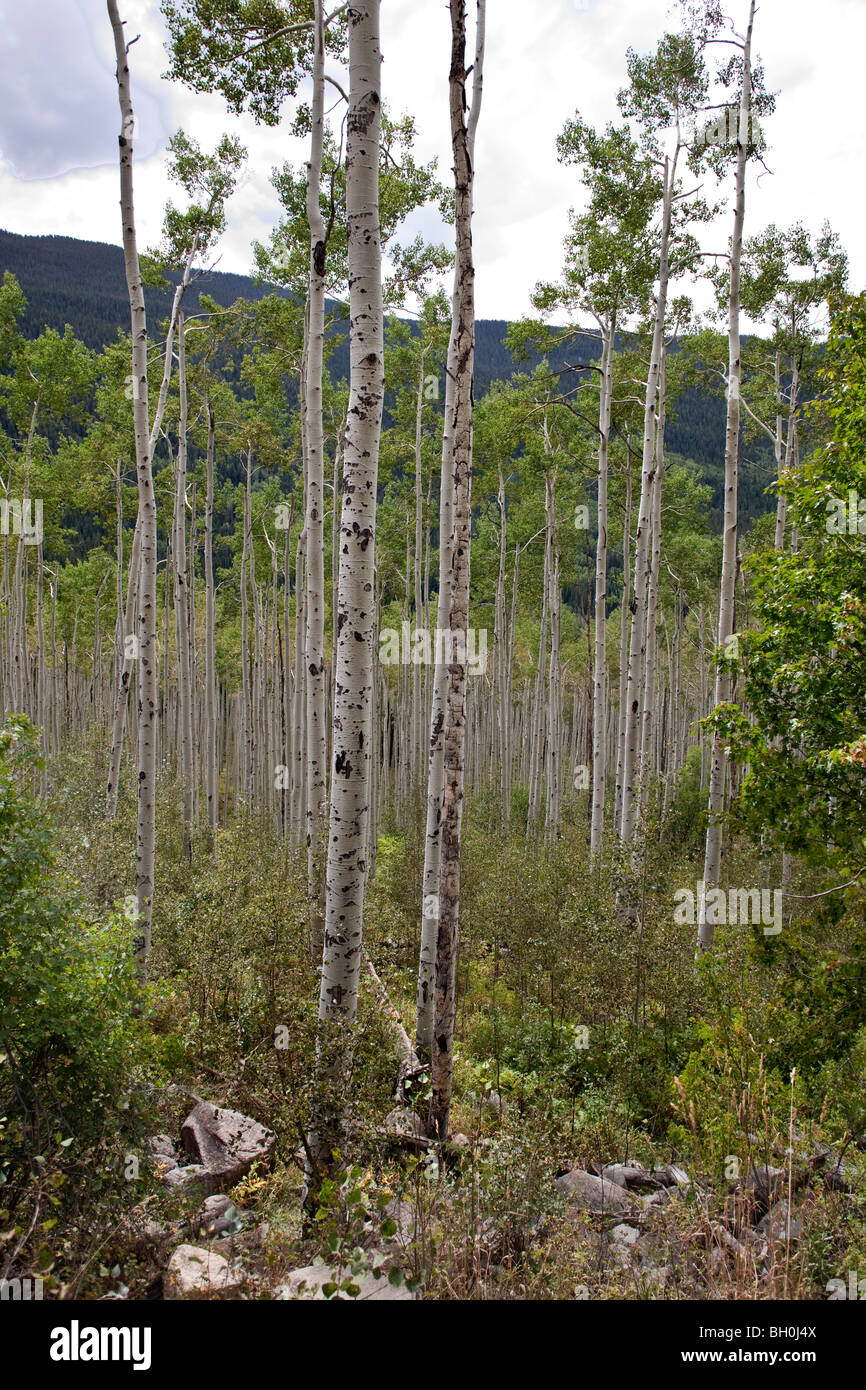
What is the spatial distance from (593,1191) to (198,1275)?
107 inches

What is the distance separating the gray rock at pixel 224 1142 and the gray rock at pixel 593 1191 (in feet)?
6.24

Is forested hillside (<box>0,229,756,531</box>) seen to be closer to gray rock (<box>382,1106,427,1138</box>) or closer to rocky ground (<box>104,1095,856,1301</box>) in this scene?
gray rock (<box>382,1106,427,1138</box>)

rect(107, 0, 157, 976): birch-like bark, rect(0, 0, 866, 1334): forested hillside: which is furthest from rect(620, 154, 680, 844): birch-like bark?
rect(107, 0, 157, 976): birch-like bark

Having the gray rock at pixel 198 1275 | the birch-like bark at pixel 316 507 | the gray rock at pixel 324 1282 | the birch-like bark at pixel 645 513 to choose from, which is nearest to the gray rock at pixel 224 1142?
the gray rock at pixel 198 1275

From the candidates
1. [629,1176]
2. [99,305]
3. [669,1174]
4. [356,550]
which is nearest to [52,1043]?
[356,550]

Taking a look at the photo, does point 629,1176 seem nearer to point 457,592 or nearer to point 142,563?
point 457,592

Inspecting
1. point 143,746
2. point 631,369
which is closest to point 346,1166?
point 143,746

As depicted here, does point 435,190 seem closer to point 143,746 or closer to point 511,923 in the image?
point 143,746

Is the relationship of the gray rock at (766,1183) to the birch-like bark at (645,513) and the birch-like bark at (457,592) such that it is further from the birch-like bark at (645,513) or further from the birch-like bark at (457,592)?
Result: the birch-like bark at (645,513)

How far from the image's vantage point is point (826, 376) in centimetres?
581

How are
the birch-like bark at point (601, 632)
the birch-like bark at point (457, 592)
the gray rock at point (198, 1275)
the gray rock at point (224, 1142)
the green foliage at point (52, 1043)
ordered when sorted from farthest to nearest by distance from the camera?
the birch-like bark at point (601, 632), the birch-like bark at point (457, 592), the gray rock at point (224, 1142), the green foliage at point (52, 1043), the gray rock at point (198, 1275)

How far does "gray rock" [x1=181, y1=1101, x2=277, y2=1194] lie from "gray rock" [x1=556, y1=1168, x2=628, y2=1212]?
6.24 ft

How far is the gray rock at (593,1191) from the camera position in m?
4.48
